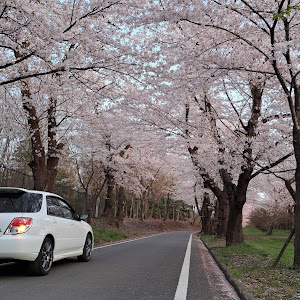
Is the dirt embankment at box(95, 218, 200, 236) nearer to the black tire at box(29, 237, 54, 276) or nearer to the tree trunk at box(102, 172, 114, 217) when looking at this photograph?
the tree trunk at box(102, 172, 114, 217)

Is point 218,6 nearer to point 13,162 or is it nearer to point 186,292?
point 186,292

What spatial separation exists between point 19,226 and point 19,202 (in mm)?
577

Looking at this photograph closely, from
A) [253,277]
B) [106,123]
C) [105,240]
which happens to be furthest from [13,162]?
[253,277]

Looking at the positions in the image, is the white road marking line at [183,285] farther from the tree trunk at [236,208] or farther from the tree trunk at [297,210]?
the tree trunk at [236,208]

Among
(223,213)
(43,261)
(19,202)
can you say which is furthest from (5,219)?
(223,213)

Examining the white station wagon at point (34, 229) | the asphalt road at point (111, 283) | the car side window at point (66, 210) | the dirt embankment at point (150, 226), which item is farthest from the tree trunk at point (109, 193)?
the white station wagon at point (34, 229)

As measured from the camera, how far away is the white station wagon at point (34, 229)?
5.93m

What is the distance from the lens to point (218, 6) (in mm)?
8609

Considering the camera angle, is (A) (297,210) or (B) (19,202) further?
(A) (297,210)

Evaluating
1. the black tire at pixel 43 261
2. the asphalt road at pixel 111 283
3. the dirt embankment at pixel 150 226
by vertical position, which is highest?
the black tire at pixel 43 261

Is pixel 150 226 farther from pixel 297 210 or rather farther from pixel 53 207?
pixel 53 207

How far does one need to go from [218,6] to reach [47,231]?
21.7 ft

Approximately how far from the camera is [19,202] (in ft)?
21.2

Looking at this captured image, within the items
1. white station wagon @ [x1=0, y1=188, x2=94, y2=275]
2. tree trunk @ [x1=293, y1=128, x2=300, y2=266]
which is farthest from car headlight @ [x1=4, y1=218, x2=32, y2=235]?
tree trunk @ [x1=293, y1=128, x2=300, y2=266]
